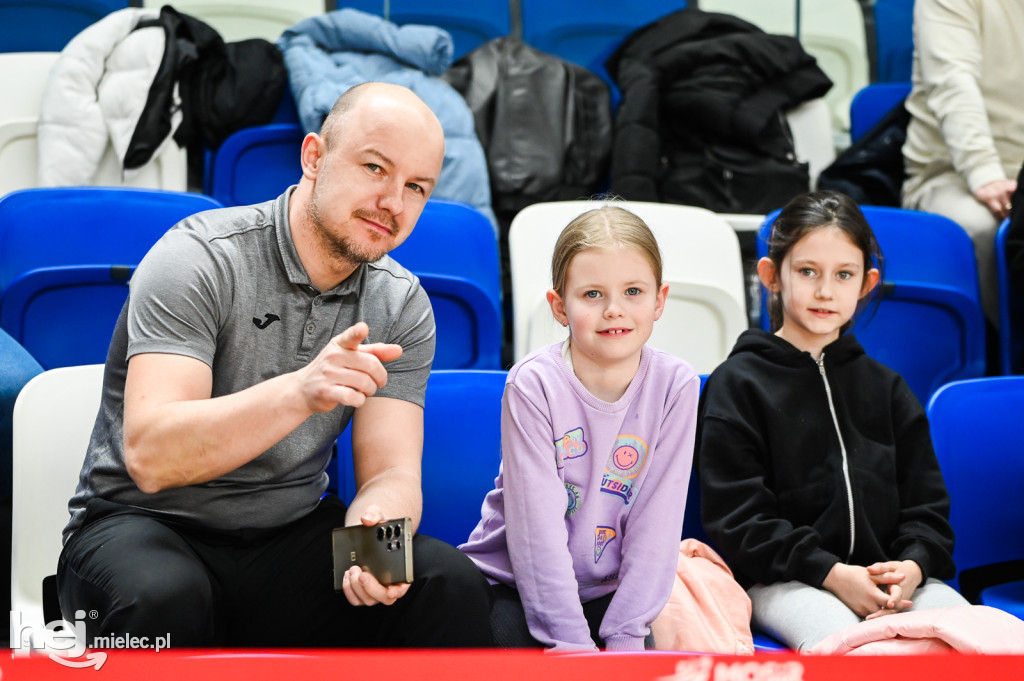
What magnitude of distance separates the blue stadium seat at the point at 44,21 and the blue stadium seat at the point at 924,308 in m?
2.42

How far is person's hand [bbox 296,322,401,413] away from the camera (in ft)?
3.68

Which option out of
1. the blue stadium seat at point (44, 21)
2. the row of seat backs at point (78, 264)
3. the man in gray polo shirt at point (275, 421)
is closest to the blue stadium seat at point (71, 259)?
the row of seat backs at point (78, 264)

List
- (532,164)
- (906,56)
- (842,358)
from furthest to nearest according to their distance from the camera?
(906,56), (532,164), (842,358)

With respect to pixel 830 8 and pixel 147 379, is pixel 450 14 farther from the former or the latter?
pixel 147 379

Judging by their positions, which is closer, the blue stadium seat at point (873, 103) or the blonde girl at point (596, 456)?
the blonde girl at point (596, 456)

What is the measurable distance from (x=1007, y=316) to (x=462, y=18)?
2.01 metres

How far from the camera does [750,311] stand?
8.83 feet

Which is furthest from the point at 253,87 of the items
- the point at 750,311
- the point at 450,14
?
the point at 750,311

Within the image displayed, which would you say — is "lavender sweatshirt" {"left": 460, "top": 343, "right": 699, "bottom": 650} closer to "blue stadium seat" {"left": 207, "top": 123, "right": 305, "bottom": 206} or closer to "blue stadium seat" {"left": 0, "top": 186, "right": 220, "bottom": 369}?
"blue stadium seat" {"left": 0, "top": 186, "right": 220, "bottom": 369}

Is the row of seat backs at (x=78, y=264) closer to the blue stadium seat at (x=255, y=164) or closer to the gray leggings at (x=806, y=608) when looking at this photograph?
the blue stadium seat at (x=255, y=164)

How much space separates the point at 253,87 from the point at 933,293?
6.25ft

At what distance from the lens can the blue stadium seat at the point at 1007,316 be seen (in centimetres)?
241

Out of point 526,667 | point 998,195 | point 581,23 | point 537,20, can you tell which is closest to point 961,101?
point 998,195

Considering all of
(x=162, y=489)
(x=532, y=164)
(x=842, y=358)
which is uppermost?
(x=532, y=164)
